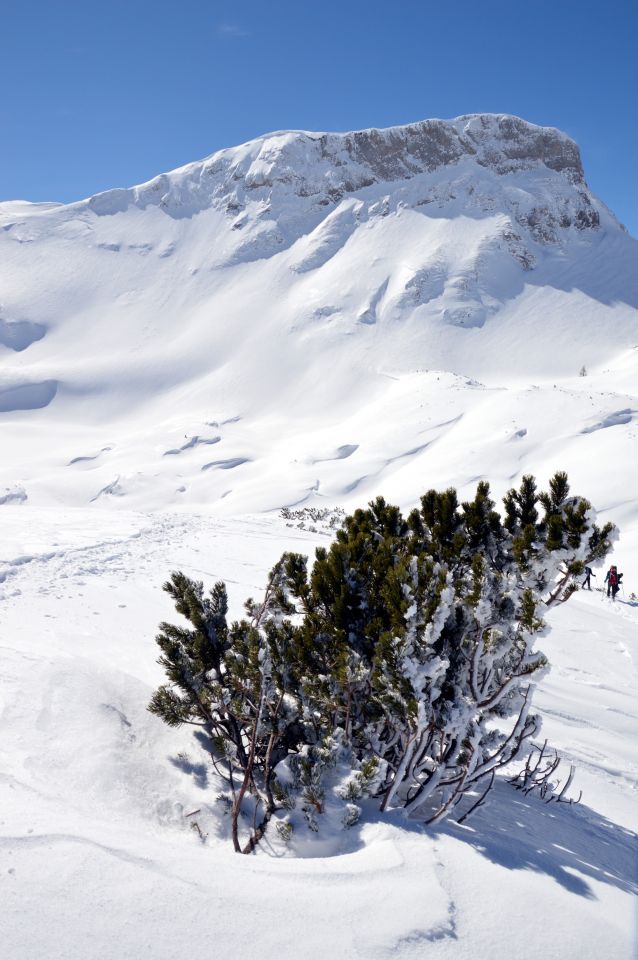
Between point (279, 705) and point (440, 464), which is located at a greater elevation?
point (440, 464)

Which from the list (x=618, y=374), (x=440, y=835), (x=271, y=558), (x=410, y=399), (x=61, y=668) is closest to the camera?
(x=440, y=835)

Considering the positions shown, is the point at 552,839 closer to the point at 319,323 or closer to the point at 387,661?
the point at 387,661

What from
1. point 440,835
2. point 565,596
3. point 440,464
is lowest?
point 440,835

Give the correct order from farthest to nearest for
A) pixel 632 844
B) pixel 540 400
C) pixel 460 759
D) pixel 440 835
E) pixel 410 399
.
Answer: pixel 410 399, pixel 540 400, pixel 632 844, pixel 460 759, pixel 440 835

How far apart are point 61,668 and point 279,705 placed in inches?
101

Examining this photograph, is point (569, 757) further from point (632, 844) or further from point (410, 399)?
point (410, 399)

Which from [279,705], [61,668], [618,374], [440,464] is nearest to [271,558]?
[61,668]

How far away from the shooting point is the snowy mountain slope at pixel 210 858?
291 centimetres

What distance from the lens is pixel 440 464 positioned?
31.9m

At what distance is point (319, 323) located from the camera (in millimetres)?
71688

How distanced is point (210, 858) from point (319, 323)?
234 ft

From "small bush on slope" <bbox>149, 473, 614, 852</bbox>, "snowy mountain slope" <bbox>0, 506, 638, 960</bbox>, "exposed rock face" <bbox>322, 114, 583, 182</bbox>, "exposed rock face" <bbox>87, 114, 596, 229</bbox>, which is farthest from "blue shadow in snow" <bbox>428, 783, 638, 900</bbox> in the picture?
"exposed rock face" <bbox>322, 114, 583, 182</bbox>

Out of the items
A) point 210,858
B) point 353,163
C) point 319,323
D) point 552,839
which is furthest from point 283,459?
point 353,163

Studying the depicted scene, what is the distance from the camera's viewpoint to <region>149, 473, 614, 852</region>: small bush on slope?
4.09 metres
